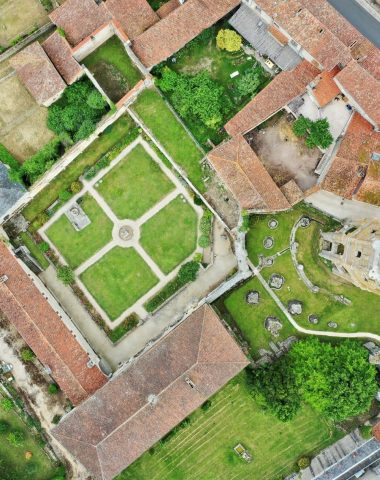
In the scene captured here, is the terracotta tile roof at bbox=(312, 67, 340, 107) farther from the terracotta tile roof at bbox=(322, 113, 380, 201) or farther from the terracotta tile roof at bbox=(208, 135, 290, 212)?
the terracotta tile roof at bbox=(208, 135, 290, 212)

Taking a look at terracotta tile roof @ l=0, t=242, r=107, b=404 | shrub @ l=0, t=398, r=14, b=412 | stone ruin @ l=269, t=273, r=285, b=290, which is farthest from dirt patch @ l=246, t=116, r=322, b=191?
shrub @ l=0, t=398, r=14, b=412

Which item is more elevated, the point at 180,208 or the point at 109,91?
the point at 109,91

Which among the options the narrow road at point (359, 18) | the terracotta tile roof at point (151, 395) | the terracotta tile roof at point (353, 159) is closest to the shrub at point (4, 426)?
the terracotta tile roof at point (151, 395)

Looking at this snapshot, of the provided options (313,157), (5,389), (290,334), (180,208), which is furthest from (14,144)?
(290,334)

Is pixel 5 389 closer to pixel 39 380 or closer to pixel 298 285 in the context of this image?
pixel 39 380

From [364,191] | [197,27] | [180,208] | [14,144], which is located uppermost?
[14,144]

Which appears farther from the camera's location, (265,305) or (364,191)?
(265,305)
